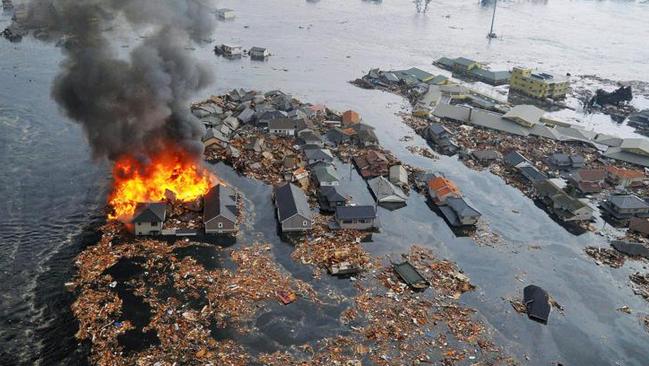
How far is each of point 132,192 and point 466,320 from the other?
82.1 feet

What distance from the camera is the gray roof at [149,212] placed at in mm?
32319

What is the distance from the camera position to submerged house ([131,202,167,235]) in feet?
106

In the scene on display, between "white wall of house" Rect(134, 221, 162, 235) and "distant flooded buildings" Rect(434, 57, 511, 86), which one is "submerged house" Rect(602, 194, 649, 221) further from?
"distant flooded buildings" Rect(434, 57, 511, 86)

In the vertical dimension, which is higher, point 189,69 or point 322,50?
point 189,69

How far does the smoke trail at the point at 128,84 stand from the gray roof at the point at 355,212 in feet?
41.8

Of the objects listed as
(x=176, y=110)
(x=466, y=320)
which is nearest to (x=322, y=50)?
(x=176, y=110)

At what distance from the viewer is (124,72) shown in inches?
1511

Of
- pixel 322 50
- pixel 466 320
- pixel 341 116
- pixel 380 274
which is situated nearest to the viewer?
pixel 466 320

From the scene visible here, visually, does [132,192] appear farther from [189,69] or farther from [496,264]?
[496,264]

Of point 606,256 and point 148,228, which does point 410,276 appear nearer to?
point 606,256

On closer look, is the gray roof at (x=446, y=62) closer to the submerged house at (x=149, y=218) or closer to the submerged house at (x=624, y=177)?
the submerged house at (x=624, y=177)

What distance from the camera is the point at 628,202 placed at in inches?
1582

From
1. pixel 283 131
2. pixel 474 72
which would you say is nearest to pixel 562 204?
pixel 283 131

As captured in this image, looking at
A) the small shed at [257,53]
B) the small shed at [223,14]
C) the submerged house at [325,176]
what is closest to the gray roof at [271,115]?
the submerged house at [325,176]
